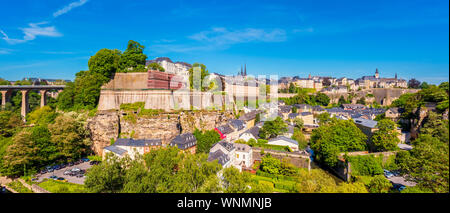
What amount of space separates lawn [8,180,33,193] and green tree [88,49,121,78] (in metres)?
13.0

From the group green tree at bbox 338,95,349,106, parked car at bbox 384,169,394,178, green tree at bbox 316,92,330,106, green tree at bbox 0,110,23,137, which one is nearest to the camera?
parked car at bbox 384,169,394,178

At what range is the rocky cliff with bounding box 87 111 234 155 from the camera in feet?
71.6

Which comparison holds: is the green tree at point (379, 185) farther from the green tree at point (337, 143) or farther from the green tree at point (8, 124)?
the green tree at point (8, 124)

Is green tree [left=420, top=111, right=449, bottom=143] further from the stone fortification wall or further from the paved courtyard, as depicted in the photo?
the stone fortification wall

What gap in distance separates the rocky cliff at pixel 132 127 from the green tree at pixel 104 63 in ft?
18.6

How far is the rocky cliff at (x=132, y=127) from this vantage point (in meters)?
21.8

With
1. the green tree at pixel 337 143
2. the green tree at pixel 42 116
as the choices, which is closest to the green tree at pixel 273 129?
the green tree at pixel 337 143

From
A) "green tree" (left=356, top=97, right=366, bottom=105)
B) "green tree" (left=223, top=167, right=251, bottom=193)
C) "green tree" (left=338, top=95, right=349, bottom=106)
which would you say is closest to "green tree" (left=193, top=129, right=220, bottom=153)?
"green tree" (left=223, top=167, right=251, bottom=193)

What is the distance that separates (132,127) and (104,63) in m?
9.13

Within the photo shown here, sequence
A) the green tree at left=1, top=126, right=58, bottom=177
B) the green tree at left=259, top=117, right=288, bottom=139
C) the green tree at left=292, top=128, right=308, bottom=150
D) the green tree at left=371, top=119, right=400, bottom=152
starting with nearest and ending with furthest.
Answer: the green tree at left=1, top=126, right=58, bottom=177, the green tree at left=371, top=119, right=400, bottom=152, the green tree at left=292, top=128, right=308, bottom=150, the green tree at left=259, top=117, right=288, bottom=139

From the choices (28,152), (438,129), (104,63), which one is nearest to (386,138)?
(438,129)

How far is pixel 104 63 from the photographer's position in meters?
25.8
